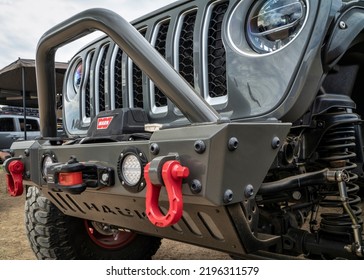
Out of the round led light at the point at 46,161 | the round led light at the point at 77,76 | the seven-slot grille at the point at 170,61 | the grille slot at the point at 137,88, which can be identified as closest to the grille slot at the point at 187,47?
the seven-slot grille at the point at 170,61

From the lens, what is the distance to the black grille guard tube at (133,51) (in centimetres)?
152

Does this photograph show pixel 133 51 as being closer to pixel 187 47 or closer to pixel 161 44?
pixel 187 47

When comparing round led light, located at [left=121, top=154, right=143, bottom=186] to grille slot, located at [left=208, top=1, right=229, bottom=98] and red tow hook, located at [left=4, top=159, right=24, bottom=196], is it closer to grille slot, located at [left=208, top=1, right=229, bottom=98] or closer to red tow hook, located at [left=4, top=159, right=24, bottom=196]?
grille slot, located at [left=208, top=1, right=229, bottom=98]

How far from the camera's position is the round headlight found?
72.7 inches

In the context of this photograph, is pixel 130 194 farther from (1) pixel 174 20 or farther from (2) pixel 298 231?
(1) pixel 174 20

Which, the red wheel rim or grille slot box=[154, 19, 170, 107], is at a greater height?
grille slot box=[154, 19, 170, 107]

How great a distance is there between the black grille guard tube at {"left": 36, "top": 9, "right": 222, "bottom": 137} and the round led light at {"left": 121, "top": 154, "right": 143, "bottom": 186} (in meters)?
0.28

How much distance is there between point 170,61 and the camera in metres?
2.29

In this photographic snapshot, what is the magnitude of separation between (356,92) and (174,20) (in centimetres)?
143

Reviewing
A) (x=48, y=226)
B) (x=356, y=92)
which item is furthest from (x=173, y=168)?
(x=356, y=92)

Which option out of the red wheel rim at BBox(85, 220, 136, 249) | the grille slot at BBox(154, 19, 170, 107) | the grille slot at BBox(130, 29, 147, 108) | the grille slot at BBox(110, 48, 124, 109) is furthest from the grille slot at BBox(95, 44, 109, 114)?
the red wheel rim at BBox(85, 220, 136, 249)

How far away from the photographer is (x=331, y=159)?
209 cm

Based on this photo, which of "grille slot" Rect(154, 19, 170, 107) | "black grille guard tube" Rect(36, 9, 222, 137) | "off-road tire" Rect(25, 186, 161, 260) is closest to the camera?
"black grille guard tube" Rect(36, 9, 222, 137)

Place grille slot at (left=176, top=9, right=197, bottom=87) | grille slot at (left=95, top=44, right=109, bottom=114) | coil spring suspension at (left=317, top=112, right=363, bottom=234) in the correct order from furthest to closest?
grille slot at (left=95, top=44, right=109, bottom=114) → grille slot at (left=176, top=9, right=197, bottom=87) → coil spring suspension at (left=317, top=112, right=363, bottom=234)
